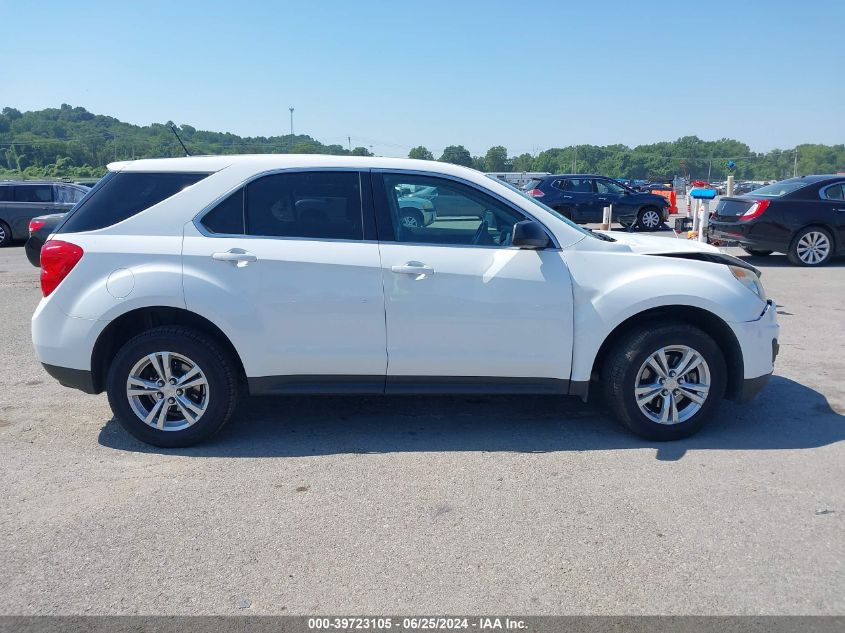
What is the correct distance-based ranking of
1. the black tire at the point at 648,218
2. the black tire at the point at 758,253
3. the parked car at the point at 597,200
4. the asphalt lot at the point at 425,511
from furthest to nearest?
the black tire at the point at 648,218 → the parked car at the point at 597,200 → the black tire at the point at 758,253 → the asphalt lot at the point at 425,511

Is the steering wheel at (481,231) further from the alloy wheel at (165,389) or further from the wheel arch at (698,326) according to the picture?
the alloy wheel at (165,389)

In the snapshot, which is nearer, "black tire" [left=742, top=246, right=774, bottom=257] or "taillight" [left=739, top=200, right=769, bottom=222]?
"taillight" [left=739, top=200, right=769, bottom=222]

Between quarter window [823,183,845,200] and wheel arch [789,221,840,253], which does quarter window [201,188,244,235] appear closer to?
wheel arch [789,221,840,253]

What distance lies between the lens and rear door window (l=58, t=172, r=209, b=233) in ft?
15.0

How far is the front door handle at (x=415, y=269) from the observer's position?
4.46 metres

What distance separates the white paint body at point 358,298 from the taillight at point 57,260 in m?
0.05

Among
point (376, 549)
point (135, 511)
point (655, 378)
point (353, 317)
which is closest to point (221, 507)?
point (135, 511)

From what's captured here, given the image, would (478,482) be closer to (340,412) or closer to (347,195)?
(340,412)

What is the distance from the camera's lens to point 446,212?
186 inches

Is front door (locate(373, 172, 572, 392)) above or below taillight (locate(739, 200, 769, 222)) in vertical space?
below

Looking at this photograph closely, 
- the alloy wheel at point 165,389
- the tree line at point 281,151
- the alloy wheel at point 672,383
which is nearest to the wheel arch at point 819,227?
the tree line at point 281,151

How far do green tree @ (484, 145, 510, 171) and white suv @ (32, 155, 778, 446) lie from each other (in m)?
51.2

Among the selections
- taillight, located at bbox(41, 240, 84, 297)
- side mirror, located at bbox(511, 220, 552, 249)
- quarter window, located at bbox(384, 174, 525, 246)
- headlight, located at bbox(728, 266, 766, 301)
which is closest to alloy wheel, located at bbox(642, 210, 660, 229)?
headlight, located at bbox(728, 266, 766, 301)

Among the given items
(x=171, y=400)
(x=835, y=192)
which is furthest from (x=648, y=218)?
(x=171, y=400)
